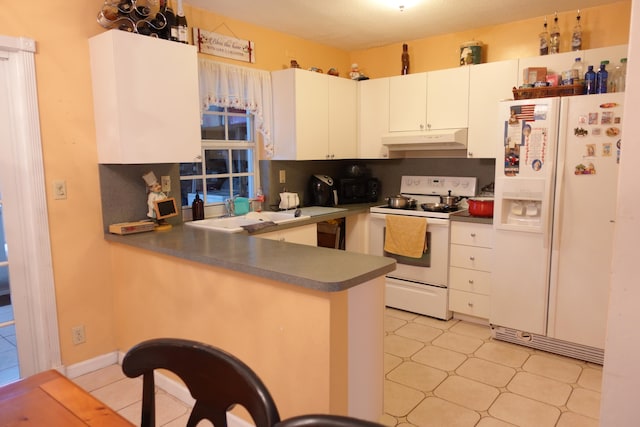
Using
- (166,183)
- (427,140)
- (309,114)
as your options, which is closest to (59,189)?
(166,183)

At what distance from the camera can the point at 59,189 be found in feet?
8.26

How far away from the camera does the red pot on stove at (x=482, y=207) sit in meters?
3.40

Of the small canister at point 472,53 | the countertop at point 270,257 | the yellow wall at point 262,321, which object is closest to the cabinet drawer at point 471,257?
the small canister at point 472,53

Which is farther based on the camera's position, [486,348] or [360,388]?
[486,348]

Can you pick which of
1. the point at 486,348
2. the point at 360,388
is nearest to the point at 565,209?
the point at 486,348

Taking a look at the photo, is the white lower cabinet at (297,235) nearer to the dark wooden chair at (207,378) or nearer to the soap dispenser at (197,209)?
the soap dispenser at (197,209)

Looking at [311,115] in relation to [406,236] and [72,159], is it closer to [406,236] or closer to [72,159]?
[406,236]

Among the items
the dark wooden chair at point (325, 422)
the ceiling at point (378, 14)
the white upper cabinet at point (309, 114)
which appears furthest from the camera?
the white upper cabinet at point (309, 114)

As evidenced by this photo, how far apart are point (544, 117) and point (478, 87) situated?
78cm

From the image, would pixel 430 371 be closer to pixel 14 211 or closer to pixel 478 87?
pixel 478 87

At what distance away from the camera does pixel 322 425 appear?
2.46 feet

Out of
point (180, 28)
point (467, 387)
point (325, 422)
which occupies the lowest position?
point (467, 387)

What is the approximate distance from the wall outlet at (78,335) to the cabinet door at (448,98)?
121 inches

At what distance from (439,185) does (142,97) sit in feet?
8.88
